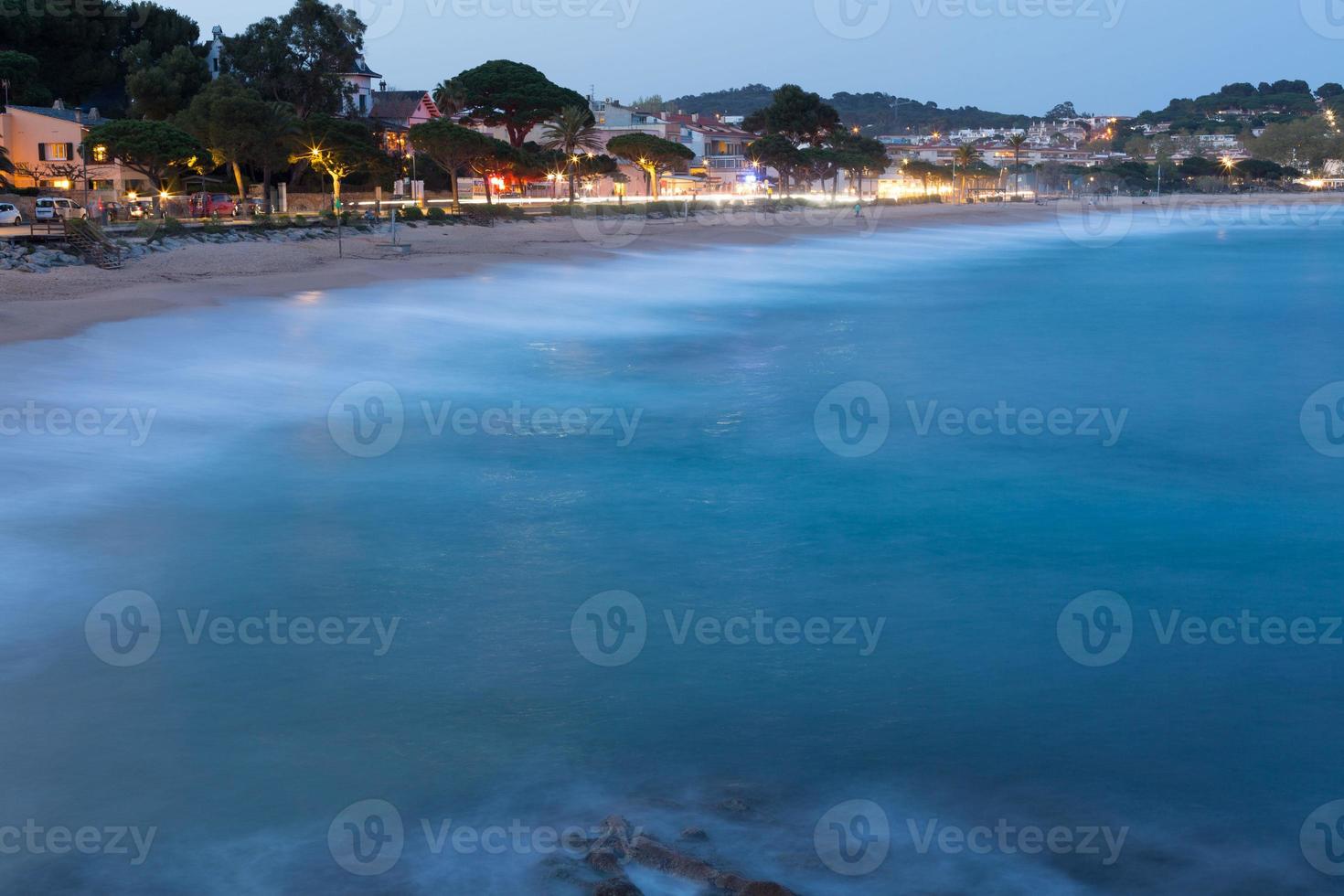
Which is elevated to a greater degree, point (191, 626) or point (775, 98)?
point (775, 98)

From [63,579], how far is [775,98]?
97937 millimetres

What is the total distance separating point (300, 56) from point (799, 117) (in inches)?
1746

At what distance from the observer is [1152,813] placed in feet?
22.8

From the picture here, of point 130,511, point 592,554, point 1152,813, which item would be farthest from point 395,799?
point 130,511

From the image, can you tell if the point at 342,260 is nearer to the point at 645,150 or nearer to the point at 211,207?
the point at 211,207

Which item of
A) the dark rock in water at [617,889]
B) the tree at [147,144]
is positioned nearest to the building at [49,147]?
the tree at [147,144]

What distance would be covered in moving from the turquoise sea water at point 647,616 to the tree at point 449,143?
3715 cm

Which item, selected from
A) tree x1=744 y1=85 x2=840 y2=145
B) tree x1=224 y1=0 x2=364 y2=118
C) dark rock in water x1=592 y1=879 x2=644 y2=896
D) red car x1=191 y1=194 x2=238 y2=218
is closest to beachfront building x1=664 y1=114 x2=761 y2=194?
tree x1=744 y1=85 x2=840 y2=145

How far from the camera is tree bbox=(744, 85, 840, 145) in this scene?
10106 centimetres

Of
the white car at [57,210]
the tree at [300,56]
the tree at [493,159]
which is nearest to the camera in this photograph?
the white car at [57,210]

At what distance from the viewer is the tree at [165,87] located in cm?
5984

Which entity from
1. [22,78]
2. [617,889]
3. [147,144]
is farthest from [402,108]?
[617,889]

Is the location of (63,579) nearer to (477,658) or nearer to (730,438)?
(477,658)

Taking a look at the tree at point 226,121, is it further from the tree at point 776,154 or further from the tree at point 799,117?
the tree at point 799,117
